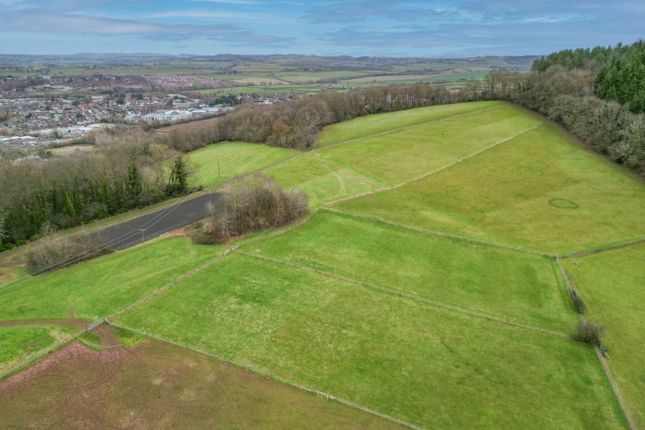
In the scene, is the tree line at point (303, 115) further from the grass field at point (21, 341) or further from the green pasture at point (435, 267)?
the grass field at point (21, 341)

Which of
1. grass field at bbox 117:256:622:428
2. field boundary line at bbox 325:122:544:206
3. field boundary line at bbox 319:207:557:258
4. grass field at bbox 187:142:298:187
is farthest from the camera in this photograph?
grass field at bbox 187:142:298:187

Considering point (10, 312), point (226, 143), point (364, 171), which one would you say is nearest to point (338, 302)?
point (10, 312)

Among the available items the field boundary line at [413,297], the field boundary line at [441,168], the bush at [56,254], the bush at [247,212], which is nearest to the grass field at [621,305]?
the field boundary line at [413,297]

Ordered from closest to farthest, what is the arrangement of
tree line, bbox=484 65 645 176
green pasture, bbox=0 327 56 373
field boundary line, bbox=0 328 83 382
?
field boundary line, bbox=0 328 83 382
green pasture, bbox=0 327 56 373
tree line, bbox=484 65 645 176

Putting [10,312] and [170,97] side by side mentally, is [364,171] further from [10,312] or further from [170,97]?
[170,97]

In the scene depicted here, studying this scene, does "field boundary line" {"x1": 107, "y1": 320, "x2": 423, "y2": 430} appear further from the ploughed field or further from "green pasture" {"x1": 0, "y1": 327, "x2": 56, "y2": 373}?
"green pasture" {"x1": 0, "y1": 327, "x2": 56, "y2": 373}

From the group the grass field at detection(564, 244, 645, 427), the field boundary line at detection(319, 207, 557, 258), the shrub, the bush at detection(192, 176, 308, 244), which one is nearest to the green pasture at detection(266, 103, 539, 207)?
the field boundary line at detection(319, 207, 557, 258)
